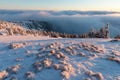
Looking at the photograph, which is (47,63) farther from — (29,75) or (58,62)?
(29,75)

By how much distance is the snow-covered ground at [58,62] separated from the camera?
22.8m

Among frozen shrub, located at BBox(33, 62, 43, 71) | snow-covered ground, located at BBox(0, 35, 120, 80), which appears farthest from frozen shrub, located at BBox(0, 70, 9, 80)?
frozen shrub, located at BBox(33, 62, 43, 71)

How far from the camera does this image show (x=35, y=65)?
24.2 meters

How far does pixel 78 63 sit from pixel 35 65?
12.8ft

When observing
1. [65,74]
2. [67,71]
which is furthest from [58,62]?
[65,74]

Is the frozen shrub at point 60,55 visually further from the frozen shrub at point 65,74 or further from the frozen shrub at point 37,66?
the frozen shrub at point 65,74

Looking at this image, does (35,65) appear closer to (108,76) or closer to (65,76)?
(65,76)

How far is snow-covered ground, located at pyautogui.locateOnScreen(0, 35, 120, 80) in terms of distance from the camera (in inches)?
898

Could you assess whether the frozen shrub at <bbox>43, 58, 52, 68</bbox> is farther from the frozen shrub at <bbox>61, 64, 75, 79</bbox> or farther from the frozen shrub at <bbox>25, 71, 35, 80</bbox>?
the frozen shrub at <bbox>25, 71, 35, 80</bbox>

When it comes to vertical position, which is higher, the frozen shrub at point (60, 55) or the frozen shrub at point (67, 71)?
the frozen shrub at point (60, 55)

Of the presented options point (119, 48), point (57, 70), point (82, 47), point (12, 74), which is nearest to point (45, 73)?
point (57, 70)

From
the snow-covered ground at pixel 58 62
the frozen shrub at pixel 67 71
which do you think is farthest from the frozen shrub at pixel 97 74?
the frozen shrub at pixel 67 71

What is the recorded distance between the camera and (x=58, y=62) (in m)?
A: 24.9

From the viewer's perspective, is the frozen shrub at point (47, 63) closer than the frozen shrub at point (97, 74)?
No
